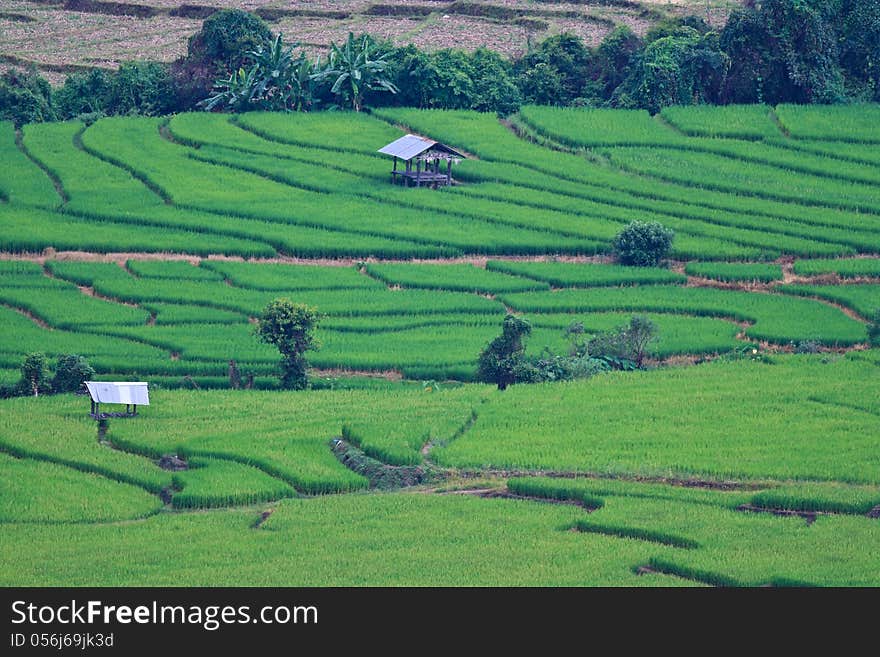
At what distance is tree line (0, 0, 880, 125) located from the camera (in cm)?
6012

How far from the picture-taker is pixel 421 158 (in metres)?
51.9

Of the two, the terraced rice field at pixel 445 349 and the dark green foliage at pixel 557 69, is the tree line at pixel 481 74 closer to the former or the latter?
the dark green foliage at pixel 557 69

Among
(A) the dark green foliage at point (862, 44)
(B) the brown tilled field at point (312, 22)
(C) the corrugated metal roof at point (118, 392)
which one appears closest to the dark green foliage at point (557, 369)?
(C) the corrugated metal roof at point (118, 392)

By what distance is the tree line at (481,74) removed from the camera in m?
60.1

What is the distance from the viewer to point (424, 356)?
126 ft

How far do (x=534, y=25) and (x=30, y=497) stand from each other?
44131 millimetres

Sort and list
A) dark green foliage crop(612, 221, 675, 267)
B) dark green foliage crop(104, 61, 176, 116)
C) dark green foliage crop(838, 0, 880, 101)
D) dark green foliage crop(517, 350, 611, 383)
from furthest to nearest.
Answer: dark green foliage crop(838, 0, 880, 101)
dark green foliage crop(104, 61, 176, 116)
dark green foliage crop(612, 221, 675, 267)
dark green foliage crop(517, 350, 611, 383)

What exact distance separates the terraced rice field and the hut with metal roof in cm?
80

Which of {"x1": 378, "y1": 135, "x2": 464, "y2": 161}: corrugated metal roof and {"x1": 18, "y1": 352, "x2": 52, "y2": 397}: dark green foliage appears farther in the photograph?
{"x1": 378, "y1": 135, "x2": 464, "y2": 161}: corrugated metal roof

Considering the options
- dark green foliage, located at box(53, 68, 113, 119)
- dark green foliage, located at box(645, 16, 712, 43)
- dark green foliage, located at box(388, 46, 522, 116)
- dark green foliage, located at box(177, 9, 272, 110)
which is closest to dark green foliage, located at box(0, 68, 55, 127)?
dark green foliage, located at box(53, 68, 113, 119)

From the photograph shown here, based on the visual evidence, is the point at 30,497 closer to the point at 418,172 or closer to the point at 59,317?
the point at 59,317

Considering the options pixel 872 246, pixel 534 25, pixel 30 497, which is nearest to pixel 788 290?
pixel 872 246

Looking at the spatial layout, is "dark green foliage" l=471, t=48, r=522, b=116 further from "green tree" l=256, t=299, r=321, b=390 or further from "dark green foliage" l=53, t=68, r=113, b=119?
"green tree" l=256, t=299, r=321, b=390

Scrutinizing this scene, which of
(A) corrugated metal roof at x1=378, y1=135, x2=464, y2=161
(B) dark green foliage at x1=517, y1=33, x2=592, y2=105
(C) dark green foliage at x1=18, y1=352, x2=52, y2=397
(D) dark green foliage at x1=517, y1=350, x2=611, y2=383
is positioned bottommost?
(C) dark green foliage at x1=18, y1=352, x2=52, y2=397
